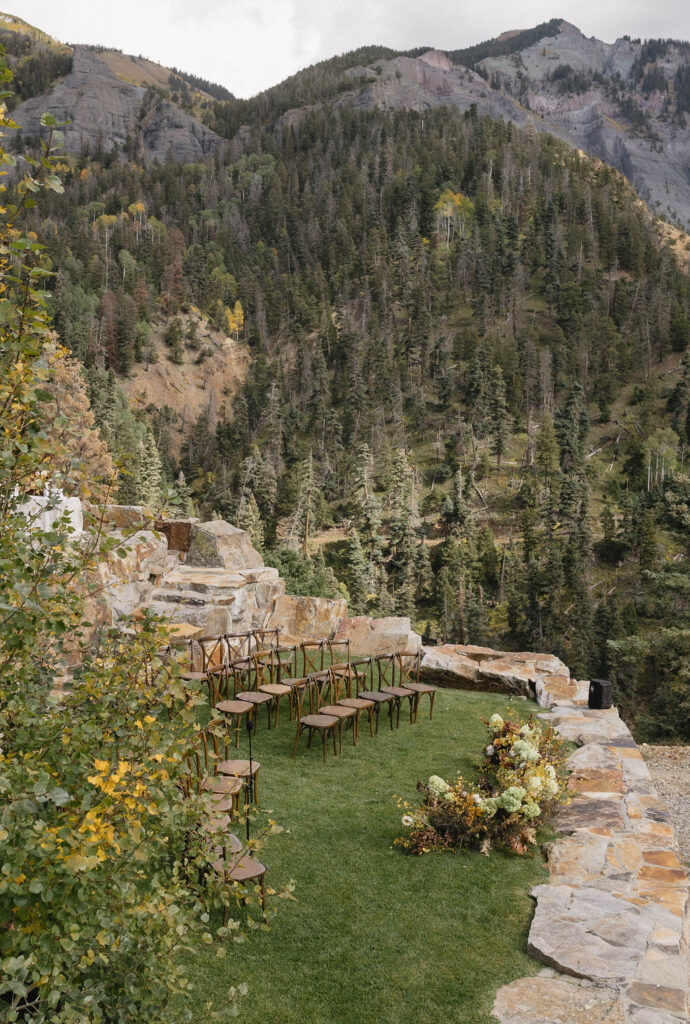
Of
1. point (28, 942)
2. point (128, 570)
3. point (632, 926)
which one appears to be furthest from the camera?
point (128, 570)

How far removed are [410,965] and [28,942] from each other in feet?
10.5

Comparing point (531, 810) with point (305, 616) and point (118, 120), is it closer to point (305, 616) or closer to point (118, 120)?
point (305, 616)

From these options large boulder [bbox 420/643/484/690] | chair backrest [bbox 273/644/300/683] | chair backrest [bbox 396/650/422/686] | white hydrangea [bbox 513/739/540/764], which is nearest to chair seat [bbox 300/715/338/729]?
chair backrest [bbox 273/644/300/683]

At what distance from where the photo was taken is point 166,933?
2020mm

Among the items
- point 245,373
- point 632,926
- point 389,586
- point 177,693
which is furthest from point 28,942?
point 245,373

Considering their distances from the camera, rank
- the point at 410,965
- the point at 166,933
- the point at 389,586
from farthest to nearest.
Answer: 1. the point at 389,586
2. the point at 410,965
3. the point at 166,933

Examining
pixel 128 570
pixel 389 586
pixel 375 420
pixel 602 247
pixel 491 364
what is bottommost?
pixel 389 586

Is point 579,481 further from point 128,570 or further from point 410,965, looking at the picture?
point 410,965

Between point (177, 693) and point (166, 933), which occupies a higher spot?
point (177, 693)

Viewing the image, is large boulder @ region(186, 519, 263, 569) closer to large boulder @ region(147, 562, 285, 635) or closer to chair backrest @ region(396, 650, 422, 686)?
large boulder @ region(147, 562, 285, 635)

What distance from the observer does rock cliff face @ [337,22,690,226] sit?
124 meters

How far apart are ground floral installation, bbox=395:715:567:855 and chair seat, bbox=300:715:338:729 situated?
1.11 m

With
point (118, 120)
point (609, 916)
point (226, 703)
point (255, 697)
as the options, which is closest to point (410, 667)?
Answer: point (255, 697)

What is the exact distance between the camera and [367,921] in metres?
4.59
